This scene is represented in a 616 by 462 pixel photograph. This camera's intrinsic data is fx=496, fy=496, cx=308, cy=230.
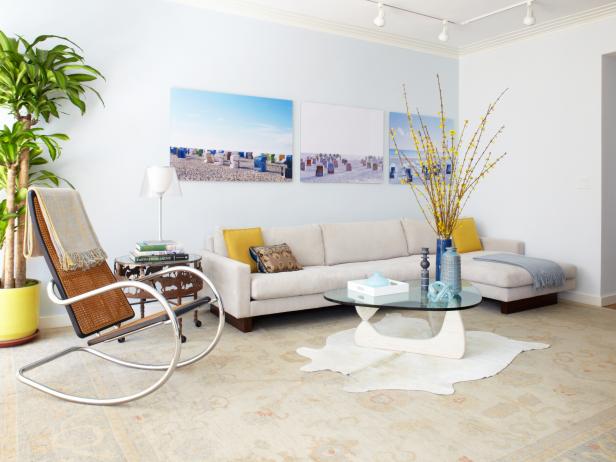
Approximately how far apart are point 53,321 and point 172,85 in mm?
2152

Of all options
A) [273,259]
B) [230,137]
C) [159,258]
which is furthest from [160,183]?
[273,259]

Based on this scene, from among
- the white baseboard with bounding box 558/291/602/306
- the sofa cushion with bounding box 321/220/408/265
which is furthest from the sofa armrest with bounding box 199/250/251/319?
the white baseboard with bounding box 558/291/602/306

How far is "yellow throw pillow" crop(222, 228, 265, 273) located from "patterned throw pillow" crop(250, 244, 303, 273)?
50mm

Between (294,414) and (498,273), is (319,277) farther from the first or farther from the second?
(294,414)

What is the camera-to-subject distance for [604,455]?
6.43 feet

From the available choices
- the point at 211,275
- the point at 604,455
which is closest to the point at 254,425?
the point at 604,455

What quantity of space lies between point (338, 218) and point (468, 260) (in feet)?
4.48

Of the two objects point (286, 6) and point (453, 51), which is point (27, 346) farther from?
point (453, 51)

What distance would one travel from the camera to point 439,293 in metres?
3.09

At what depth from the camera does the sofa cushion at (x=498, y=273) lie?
13.9ft

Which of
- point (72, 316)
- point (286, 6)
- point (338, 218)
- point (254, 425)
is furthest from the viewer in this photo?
point (338, 218)

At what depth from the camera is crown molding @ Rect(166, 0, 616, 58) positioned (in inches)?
174

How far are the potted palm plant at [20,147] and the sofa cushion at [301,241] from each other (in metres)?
1.82

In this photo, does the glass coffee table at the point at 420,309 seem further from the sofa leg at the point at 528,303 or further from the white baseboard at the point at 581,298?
the white baseboard at the point at 581,298
